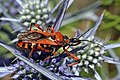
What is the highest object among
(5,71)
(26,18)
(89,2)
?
(89,2)

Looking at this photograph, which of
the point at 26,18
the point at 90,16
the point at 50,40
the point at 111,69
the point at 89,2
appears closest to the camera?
the point at 50,40

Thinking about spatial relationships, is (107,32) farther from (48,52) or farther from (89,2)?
(48,52)

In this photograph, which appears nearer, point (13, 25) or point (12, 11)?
point (13, 25)

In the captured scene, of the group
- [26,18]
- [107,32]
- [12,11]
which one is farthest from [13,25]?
[107,32]

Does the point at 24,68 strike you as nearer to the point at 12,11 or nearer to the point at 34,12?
the point at 34,12

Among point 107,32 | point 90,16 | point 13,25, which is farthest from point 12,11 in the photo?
point 107,32

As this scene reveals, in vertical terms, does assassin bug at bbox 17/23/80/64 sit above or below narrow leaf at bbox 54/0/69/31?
below

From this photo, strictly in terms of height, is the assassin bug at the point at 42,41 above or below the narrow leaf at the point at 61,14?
below

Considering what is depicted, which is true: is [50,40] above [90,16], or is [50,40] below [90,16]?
below

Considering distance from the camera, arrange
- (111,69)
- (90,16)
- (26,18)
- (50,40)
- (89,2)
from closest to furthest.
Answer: (50,40), (26,18), (90,16), (111,69), (89,2)
